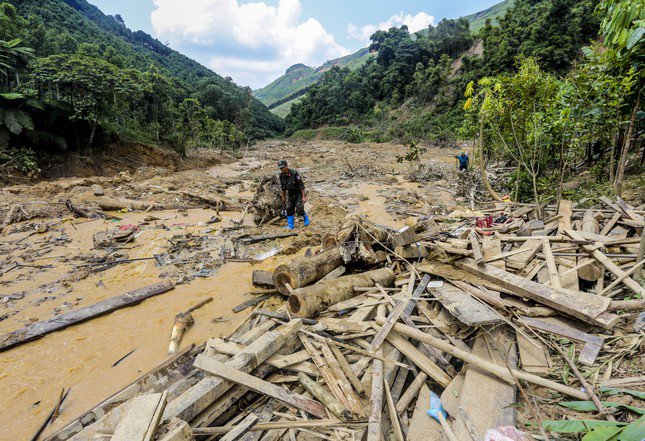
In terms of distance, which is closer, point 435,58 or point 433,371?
point 433,371

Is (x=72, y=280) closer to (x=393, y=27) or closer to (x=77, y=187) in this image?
(x=77, y=187)

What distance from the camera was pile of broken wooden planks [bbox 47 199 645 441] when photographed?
217 centimetres

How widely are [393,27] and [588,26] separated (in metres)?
45.7

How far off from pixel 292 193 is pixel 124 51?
54.3 m

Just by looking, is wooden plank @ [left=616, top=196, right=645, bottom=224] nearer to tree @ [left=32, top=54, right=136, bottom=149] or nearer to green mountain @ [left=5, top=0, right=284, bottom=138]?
tree @ [left=32, top=54, right=136, bottom=149]

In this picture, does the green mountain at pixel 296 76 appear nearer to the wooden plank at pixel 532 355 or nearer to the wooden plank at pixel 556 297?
the wooden plank at pixel 556 297

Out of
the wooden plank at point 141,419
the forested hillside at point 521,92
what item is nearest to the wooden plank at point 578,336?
the forested hillside at point 521,92

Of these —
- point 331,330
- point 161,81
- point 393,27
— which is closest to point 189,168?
point 161,81

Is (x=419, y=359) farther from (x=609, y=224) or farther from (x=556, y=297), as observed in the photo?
(x=609, y=224)

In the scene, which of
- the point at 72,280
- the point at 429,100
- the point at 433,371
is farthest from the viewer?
the point at 429,100

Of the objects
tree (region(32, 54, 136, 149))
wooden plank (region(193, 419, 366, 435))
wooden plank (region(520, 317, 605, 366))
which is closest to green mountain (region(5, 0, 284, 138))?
tree (region(32, 54, 136, 149))

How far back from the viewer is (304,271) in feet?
14.9

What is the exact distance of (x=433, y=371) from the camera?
264cm

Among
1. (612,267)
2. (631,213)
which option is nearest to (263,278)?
(612,267)
